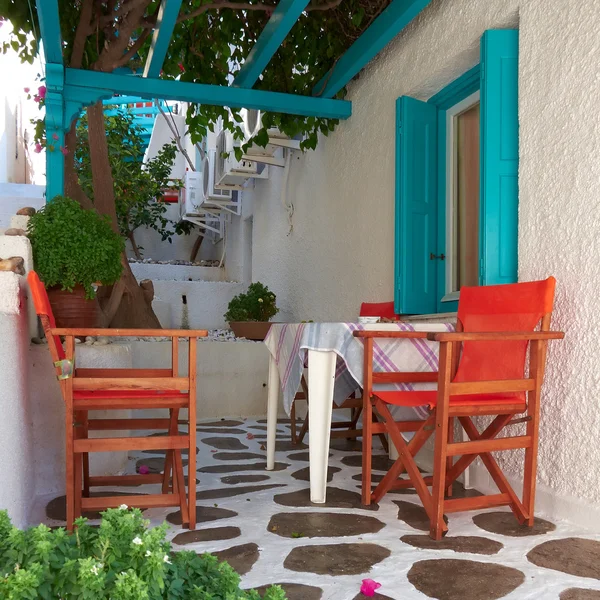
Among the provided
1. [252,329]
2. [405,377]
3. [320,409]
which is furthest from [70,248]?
[252,329]

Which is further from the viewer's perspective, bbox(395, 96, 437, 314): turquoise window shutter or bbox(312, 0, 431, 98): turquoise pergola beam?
bbox(395, 96, 437, 314): turquoise window shutter

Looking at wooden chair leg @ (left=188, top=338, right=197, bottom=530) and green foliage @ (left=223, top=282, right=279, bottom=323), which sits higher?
green foliage @ (left=223, top=282, right=279, bottom=323)

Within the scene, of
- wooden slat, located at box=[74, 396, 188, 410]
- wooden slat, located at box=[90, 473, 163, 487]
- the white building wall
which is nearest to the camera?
wooden slat, located at box=[74, 396, 188, 410]

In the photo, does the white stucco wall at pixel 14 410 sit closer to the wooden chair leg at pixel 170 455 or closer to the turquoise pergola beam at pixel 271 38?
the wooden chair leg at pixel 170 455

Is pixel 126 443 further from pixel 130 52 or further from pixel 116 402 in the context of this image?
pixel 130 52

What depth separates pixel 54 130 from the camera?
4.27 m

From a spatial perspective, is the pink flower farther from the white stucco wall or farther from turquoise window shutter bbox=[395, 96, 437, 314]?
turquoise window shutter bbox=[395, 96, 437, 314]

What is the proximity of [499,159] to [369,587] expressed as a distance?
Answer: 2.07 metres

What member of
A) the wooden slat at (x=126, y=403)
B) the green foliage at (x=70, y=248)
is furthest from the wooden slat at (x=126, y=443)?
the green foliage at (x=70, y=248)

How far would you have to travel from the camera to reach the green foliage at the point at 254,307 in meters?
6.57

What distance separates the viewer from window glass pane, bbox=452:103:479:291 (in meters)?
3.86

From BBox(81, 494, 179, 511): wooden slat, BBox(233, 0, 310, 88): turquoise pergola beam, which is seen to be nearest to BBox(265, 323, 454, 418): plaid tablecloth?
BBox(81, 494, 179, 511): wooden slat

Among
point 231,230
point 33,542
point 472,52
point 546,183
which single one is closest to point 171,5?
point 472,52

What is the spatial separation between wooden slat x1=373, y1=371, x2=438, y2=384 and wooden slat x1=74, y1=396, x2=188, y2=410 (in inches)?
32.8
